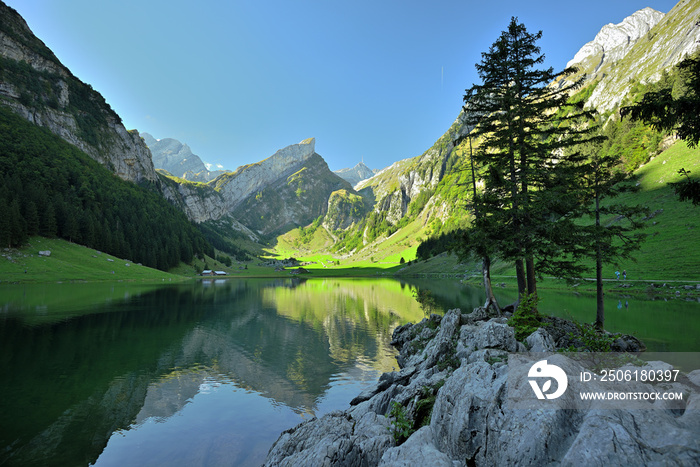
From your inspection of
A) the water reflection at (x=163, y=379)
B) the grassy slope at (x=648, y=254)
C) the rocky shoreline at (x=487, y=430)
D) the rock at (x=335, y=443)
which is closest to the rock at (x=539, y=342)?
the rocky shoreline at (x=487, y=430)

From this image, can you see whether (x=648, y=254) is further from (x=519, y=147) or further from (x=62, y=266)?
(x=62, y=266)

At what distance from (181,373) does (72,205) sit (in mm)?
136436

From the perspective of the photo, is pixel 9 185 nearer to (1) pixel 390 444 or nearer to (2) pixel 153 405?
(2) pixel 153 405

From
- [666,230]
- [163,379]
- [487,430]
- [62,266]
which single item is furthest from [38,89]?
[666,230]

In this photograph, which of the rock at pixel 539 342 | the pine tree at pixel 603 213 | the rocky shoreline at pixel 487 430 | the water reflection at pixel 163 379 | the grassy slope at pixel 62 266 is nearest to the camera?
the rocky shoreline at pixel 487 430

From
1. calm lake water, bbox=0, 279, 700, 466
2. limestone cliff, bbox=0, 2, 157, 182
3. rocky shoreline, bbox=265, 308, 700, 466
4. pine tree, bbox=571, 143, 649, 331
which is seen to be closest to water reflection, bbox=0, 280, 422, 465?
calm lake water, bbox=0, 279, 700, 466

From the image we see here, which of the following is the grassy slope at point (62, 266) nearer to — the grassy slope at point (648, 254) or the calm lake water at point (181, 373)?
the grassy slope at point (648, 254)

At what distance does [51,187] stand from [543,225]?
170 metres

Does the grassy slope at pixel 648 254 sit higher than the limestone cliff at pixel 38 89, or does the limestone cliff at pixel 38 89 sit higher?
the limestone cliff at pixel 38 89
